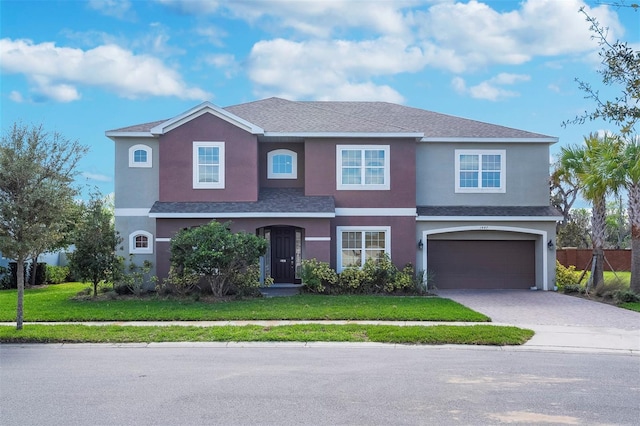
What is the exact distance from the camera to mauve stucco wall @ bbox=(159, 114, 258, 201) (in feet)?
72.3

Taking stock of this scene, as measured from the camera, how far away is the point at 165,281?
2048cm

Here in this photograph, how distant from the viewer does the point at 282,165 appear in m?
23.8

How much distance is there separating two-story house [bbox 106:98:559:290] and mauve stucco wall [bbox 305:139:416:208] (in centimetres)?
4

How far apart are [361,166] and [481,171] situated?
190 inches

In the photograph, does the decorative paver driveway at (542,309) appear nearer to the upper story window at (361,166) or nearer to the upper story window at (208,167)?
the upper story window at (361,166)

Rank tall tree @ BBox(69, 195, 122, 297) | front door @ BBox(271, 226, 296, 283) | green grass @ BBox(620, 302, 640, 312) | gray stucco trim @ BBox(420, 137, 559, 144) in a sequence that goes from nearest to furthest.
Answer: green grass @ BBox(620, 302, 640, 312)
tall tree @ BBox(69, 195, 122, 297)
gray stucco trim @ BBox(420, 137, 559, 144)
front door @ BBox(271, 226, 296, 283)

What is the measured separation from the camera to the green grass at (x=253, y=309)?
15.4 metres

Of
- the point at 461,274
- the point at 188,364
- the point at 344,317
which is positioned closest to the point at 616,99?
the point at 188,364

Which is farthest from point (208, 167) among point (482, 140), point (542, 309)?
point (542, 309)

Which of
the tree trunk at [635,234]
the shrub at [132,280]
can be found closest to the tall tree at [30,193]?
the shrub at [132,280]

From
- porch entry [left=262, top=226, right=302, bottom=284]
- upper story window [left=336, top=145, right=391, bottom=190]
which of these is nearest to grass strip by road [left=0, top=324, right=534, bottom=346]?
upper story window [left=336, top=145, right=391, bottom=190]

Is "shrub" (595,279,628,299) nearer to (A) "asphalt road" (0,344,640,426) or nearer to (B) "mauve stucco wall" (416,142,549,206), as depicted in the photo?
(B) "mauve stucco wall" (416,142,549,206)

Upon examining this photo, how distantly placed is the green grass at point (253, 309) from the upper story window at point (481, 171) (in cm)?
592

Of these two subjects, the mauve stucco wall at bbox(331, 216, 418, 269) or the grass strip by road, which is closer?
the grass strip by road
